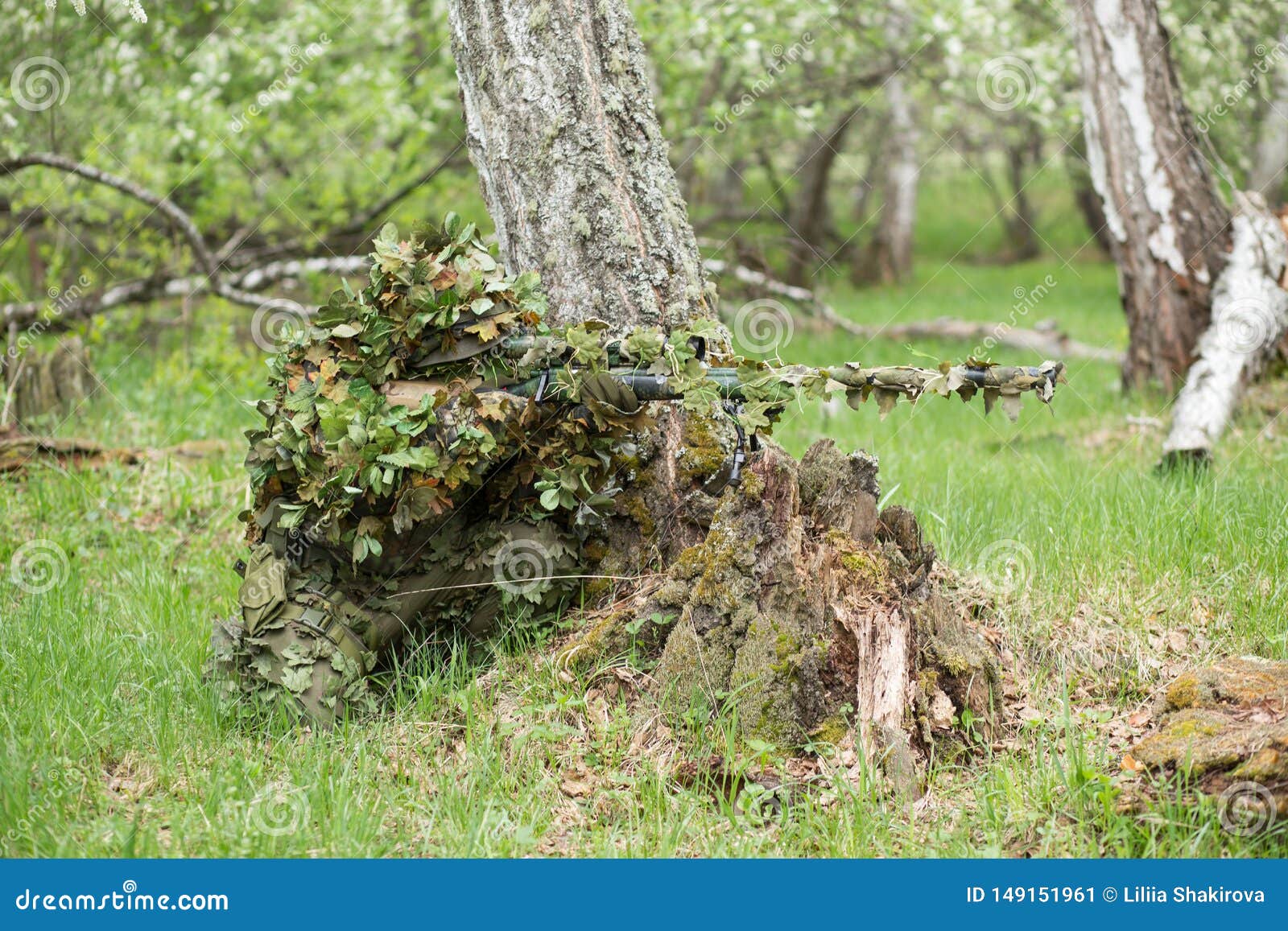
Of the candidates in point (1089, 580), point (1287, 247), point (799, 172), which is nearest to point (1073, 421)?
point (1287, 247)

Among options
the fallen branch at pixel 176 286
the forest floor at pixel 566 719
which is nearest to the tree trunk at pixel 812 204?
the fallen branch at pixel 176 286

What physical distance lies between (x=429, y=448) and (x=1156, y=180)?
614 centimetres

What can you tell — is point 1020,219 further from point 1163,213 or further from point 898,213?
point 1163,213

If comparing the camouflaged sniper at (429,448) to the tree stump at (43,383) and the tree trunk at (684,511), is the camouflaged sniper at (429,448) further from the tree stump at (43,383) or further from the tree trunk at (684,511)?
the tree stump at (43,383)

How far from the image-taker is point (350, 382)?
3.61 m

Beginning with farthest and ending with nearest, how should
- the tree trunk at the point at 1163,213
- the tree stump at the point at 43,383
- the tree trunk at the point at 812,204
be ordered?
the tree trunk at the point at 812,204
the tree trunk at the point at 1163,213
the tree stump at the point at 43,383

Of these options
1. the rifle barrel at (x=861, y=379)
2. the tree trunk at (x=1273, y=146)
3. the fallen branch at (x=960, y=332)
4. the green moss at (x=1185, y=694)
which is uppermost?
the tree trunk at (x=1273, y=146)

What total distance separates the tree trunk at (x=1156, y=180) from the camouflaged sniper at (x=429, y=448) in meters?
5.13

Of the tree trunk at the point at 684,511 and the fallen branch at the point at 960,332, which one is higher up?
the tree trunk at the point at 684,511

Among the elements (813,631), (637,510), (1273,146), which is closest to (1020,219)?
(1273,146)

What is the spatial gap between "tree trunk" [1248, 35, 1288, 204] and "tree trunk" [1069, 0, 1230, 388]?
553 centimetres

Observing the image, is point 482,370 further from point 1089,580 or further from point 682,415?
point 1089,580

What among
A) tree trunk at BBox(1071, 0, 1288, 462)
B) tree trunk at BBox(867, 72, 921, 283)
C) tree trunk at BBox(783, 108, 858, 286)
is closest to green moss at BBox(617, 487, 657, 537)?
tree trunk at BBox(1071, 0, 1288, 462)

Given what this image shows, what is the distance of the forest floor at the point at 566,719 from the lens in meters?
2.92
